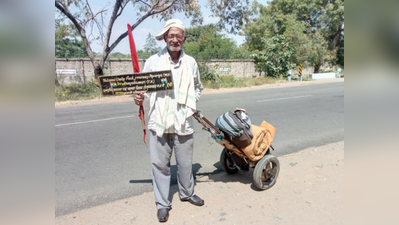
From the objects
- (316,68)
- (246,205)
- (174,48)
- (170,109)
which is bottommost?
(246,205)

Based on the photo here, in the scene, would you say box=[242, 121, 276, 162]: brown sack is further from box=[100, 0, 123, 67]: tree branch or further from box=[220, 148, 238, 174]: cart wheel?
box=[100, 0, 123, 67]: tree branch

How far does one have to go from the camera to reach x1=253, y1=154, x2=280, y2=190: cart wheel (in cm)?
312

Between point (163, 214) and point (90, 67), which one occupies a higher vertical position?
point (90, 67)

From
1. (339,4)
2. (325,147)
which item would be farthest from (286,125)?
(339,4)

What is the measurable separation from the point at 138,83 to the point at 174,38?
0.57m

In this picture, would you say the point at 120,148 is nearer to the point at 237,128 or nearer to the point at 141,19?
the point at 237,128

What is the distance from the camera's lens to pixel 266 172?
3.30m

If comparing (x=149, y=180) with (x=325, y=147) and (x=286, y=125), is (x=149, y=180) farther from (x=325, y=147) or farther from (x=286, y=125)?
(x=286, y=125)

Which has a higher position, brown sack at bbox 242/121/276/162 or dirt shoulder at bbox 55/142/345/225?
brown sack at bbox 242/121/276/162

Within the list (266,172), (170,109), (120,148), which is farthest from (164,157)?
(120,148)

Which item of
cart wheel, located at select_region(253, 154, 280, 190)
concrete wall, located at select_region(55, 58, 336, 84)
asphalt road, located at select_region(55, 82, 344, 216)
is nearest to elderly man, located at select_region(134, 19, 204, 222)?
asphalt road, located at select_region(55, 82, 344, 216)

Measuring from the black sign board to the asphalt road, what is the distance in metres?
1.22
